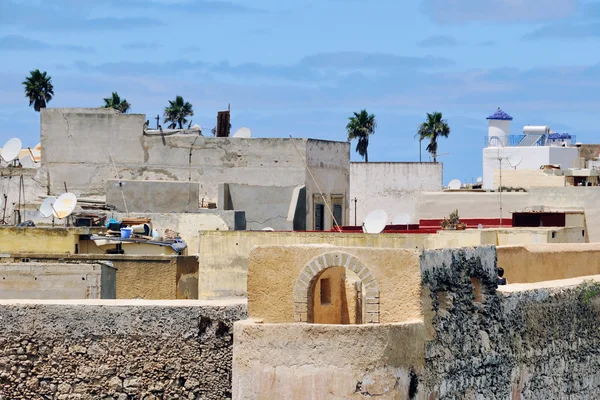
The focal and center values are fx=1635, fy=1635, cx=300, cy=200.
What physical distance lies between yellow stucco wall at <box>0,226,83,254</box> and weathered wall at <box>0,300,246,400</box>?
11987 millimetres

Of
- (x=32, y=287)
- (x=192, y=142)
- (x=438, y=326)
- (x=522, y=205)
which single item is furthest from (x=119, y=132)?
(x=438, y=326)

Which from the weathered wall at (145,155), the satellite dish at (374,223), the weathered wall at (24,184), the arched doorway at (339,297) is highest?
the weathered wall at (145,155)

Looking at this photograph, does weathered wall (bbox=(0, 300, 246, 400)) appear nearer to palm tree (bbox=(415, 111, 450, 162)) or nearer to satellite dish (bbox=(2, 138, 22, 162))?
satellite dish (bbox=(2, 138, 22, 162))

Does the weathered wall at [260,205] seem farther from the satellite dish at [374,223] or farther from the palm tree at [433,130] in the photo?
the palm tree at [433,130]

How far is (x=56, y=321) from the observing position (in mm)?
18875

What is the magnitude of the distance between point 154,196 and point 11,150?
4.69 meters

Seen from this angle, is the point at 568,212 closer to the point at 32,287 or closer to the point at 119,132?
the point at 119,132

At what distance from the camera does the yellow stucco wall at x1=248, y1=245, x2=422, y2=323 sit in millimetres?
16328

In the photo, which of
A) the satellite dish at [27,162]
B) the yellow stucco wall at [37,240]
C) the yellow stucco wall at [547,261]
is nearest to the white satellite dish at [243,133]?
the satellite dish at [27,162]

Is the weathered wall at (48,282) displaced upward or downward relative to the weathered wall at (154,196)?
downward

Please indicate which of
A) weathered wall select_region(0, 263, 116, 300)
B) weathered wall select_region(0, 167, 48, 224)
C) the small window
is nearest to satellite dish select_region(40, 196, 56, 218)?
weathered wall select_region(0, 167, 48, 224)

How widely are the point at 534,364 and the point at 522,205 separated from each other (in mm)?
24637

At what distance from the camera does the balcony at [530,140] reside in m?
61.8

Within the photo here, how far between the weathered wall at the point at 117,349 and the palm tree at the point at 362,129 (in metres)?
62.7
